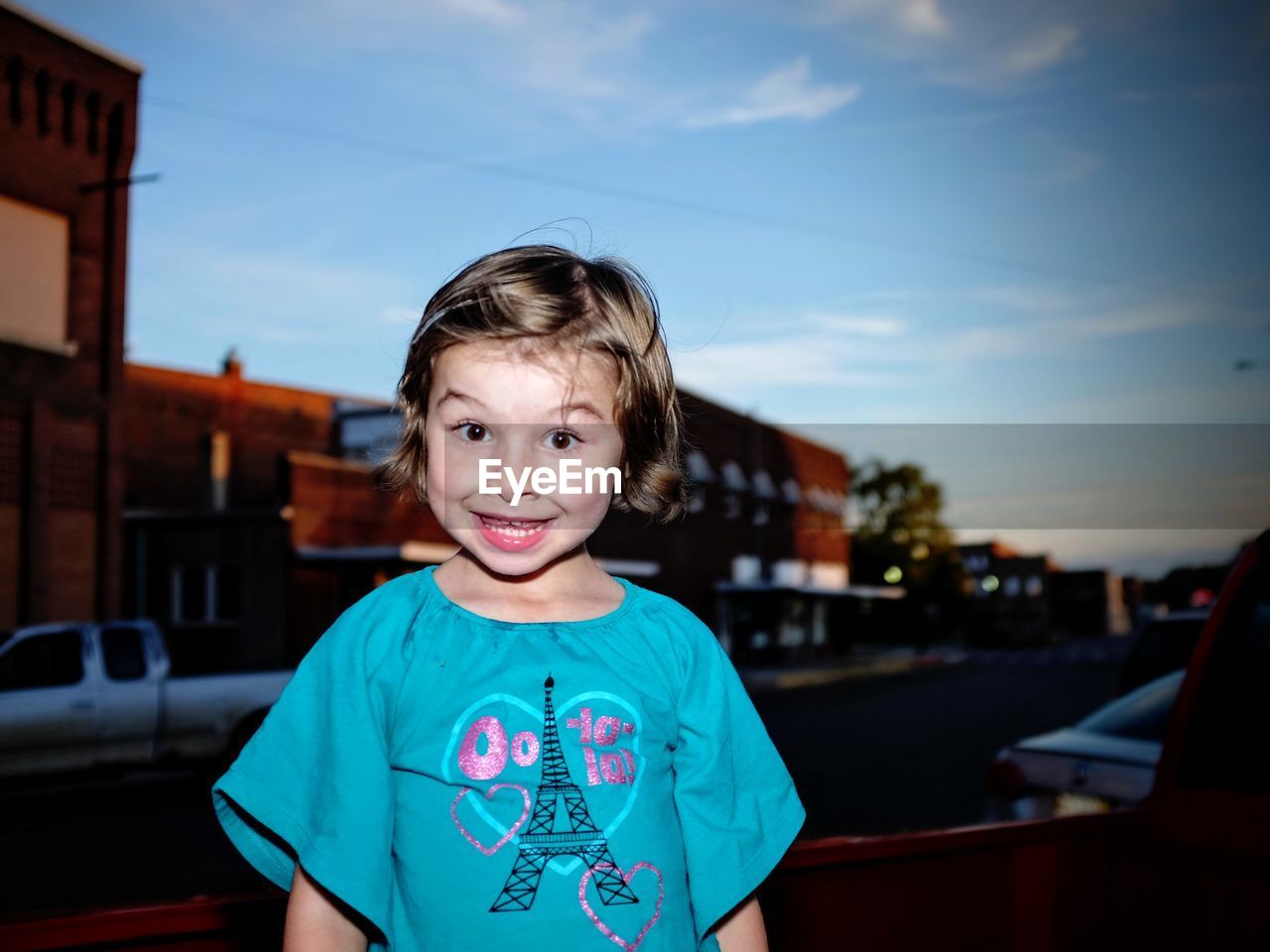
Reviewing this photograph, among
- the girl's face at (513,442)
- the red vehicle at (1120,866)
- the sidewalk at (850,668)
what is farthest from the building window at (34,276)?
the girl's face at (513,442)

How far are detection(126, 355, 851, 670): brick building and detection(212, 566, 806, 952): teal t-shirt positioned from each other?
14887mm

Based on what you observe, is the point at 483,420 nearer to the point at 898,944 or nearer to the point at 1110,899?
the point at 898,944

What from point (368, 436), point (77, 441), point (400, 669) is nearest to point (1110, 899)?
point (400, 669)

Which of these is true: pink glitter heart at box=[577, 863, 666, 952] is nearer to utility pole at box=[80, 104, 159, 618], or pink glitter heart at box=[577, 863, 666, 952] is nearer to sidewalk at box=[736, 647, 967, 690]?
utility pole at box=[80, 104, 159, 618]

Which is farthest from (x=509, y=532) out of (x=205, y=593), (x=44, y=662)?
(x=205, y=593)

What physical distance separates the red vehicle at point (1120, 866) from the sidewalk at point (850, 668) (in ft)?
77.9

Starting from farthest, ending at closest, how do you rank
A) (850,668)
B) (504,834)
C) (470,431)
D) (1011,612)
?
(1011,612) → (850,668) → (470,431) → (504,834)

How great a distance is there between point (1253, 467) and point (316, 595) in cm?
2436

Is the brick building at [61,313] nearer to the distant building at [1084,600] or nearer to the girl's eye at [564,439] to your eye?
the girl's eye at [564,439]

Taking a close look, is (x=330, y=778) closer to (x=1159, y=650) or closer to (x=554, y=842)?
(x=554, y=842)

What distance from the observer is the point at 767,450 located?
1542 inches

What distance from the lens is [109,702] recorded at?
11.8 m

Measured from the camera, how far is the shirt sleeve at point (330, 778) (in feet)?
4.75

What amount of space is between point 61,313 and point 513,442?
20.6m
